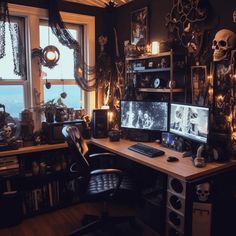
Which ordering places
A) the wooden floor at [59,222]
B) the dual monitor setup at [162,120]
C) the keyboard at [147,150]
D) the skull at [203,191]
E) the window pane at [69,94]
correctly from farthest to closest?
the window pane at [69,94]
the wooden floor at [59,222]
the keyboard at [147,150]
the dual monitor setup at [162,120]
the skull at [203,191]

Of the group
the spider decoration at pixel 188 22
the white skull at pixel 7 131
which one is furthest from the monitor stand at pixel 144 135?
the white skull at pixel 7 131

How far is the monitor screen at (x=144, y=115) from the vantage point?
263 centimetres

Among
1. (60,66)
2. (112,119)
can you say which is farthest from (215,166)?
(60,66)

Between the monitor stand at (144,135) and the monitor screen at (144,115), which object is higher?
the monitor screen at (144,115)

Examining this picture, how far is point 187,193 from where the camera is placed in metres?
1.86

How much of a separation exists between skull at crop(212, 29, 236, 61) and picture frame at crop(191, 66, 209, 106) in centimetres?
22

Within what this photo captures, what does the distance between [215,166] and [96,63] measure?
6.87 ft

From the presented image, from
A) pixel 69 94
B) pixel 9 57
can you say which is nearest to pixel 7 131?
pixel 9 57

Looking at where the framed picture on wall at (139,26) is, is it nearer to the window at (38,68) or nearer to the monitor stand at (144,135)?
the window at (38,68)

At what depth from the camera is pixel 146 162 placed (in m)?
2.13

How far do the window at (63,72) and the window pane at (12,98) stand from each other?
29cm

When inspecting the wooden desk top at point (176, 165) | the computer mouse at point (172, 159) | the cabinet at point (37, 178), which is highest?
the computer mouse at point (172, 159)

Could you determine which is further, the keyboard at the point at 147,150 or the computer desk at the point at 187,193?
the keyboard at the point at 147,150

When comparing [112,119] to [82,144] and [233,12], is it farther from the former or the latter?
[233,12]
